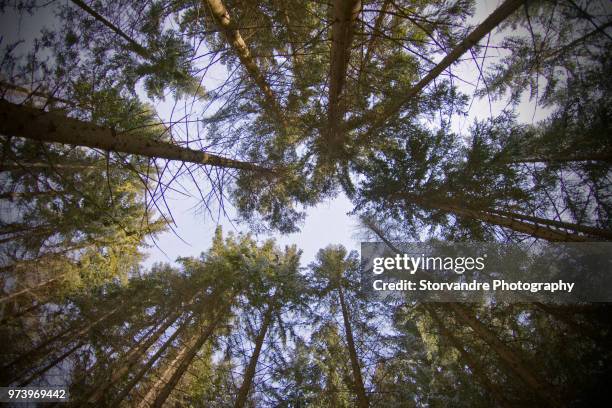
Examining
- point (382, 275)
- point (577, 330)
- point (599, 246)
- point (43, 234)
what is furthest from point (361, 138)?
point (43, 234)

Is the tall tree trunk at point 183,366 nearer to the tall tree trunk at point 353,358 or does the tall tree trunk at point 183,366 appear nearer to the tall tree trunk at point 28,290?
the tall tree trunk at point 353,358

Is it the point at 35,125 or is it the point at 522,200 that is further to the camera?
the point at 522,200

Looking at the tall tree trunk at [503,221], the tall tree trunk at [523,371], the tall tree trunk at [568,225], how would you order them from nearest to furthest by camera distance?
the tall tree trunk at [523,371]
the tall tree trunk at [503,221]
the tall tree trunk at [568,225]

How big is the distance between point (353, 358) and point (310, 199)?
15.4 ft

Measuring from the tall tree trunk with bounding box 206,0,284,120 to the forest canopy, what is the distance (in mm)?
73

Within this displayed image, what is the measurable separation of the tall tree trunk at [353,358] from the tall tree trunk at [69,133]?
649 centimetres

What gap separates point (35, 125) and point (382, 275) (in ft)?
26.0

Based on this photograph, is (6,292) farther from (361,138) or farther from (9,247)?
(361,138)

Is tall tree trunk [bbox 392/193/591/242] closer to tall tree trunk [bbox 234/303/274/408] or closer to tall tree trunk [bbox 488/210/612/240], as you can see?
tall tree trunk [bbox 488/210/612/240]

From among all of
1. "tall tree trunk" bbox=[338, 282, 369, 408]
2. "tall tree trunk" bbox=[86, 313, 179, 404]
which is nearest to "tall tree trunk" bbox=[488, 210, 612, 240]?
"tall tree trunk" bbox=[338, 282, 369, 408]

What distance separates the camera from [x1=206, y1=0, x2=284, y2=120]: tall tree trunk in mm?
3711

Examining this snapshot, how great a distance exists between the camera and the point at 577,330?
488 cm

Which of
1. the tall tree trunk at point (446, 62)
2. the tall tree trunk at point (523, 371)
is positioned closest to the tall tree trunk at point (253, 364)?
the tall tree trunk at point (523, 371)

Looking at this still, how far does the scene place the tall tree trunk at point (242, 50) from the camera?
3711 millimetres
